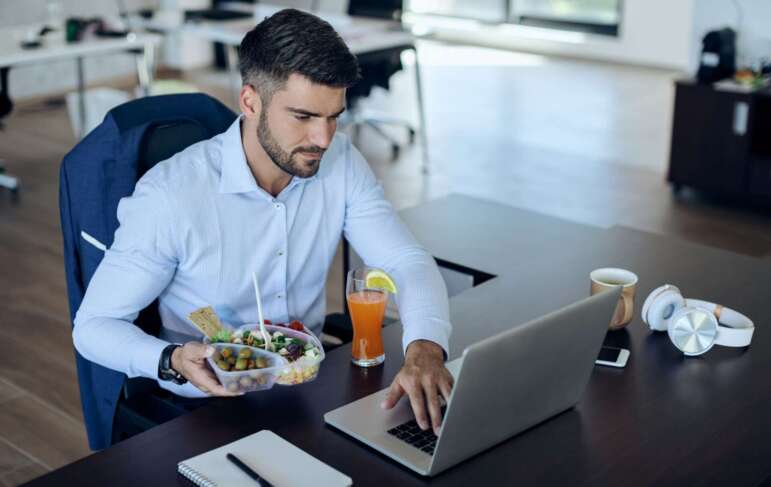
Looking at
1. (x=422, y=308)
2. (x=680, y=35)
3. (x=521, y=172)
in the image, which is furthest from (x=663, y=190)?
(x=422, y=308)

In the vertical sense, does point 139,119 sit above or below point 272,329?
above

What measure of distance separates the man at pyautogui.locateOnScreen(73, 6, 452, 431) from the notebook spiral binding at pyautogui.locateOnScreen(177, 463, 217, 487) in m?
0.19

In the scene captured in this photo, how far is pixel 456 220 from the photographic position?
8.99 ft

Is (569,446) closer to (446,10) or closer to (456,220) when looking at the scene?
(456,220)

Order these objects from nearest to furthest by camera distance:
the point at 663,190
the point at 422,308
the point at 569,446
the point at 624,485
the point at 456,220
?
the point at 624,485
the point at 569,446
the point at 422,308
the point at 456,220
the point at 663,190

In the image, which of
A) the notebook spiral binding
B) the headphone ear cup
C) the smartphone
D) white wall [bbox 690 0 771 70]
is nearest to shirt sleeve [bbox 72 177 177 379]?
the notebook spiral binding

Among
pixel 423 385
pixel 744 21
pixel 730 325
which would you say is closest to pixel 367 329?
pixel 423 385

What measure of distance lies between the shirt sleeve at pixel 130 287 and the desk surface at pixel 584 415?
207 mm

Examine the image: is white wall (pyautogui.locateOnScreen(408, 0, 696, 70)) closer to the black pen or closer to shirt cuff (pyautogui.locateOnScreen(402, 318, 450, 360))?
shirt cuff (pyautogui.locateOnScreen(402, 318, 450, 360))

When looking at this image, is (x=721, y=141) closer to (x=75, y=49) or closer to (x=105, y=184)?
(x=75, y=49)

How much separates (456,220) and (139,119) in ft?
3.15

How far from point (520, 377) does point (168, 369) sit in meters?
0.63

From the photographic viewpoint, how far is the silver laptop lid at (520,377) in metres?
1.42

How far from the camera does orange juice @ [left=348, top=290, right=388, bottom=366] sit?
1.84 meters
